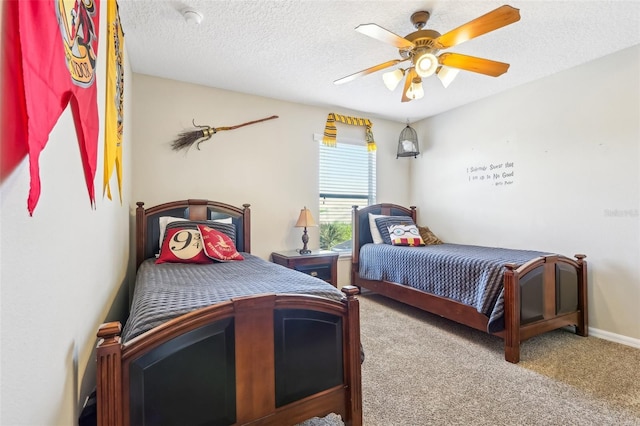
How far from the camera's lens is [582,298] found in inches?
104

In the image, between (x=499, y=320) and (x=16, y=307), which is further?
(x=499, y=320)

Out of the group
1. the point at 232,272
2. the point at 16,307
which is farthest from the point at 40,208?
the point at 232,272

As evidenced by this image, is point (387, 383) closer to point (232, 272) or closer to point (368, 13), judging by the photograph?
point (232, 272)

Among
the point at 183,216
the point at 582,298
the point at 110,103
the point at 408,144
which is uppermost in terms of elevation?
the point at 408,144

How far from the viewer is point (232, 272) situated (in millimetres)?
2027

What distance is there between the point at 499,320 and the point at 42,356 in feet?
8.43

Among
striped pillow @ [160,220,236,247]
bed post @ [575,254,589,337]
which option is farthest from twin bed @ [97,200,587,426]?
striped pillow @ [160,220,236,247]

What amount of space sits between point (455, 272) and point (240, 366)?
2113 millimetres

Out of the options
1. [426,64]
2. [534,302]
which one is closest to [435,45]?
[426,64]

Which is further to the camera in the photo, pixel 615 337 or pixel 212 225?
pixel 212 225

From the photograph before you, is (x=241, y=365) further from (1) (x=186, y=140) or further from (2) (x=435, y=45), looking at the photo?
(1) (x=186, y=140)

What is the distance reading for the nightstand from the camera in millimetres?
3279

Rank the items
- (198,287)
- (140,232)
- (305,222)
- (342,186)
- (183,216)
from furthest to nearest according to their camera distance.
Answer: (342,186) → (305,222) → (183,216) → (140,232) → (198,287)

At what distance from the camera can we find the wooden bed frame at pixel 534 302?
86.5 inches
